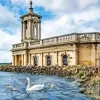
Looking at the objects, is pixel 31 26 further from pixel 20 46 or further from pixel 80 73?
pixel 80 73

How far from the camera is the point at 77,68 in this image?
29.0m

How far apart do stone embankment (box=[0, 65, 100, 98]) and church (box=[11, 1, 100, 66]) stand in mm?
2499

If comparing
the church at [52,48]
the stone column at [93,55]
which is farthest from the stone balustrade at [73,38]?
the stone column at [93,55]

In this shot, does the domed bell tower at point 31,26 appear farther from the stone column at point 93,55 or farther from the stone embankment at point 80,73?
the stone column at point 93,55

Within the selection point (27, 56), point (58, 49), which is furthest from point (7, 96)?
point (27, 56)

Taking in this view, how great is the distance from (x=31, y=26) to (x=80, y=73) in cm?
2496

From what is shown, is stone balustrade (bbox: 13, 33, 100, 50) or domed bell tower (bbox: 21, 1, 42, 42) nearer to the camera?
stone balustrade (bbox: 13, 33, 100, 50)

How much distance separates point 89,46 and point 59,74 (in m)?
5.52

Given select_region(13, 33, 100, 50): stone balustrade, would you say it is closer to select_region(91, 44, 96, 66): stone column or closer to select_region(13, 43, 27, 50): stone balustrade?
select_region(91, 44, 96, 66): stone column

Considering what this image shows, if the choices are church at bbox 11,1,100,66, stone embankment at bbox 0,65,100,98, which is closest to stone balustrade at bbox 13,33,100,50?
church at bbox 11,1,100,66

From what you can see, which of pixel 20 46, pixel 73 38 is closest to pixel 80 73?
pixel 73 38

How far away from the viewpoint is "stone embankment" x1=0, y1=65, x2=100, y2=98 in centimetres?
1880

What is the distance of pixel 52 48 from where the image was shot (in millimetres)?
38719

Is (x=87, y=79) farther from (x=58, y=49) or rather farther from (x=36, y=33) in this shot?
(x=36, y=33)
